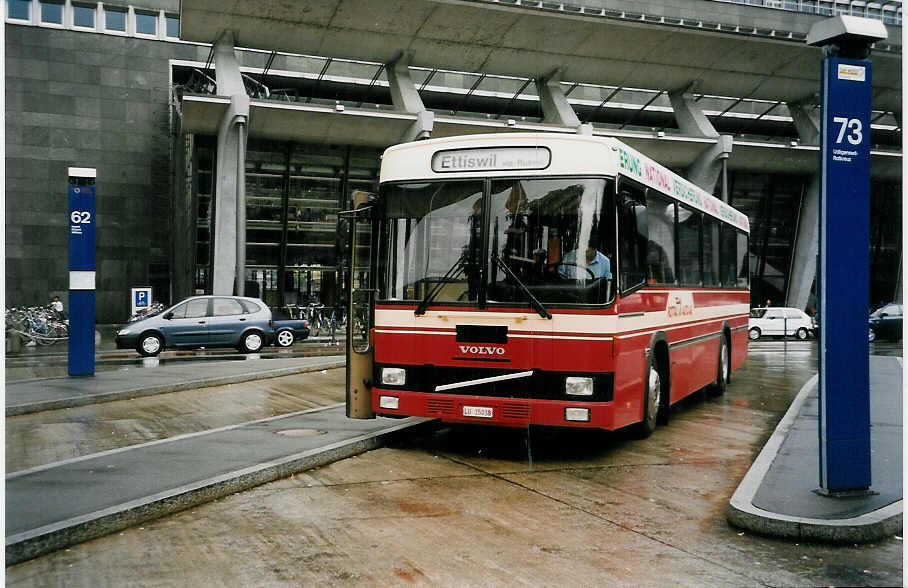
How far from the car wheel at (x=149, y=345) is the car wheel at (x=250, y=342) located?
2.28 metres

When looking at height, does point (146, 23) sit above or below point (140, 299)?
above

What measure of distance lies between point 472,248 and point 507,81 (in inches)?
1221

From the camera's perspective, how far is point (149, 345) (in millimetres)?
22797

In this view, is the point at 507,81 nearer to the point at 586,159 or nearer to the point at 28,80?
the point at 28,80

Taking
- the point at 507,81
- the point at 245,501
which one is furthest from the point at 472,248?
the point at 507,81

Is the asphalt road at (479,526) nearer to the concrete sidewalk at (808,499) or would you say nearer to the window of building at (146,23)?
the concrete sidewalk at (808,499)

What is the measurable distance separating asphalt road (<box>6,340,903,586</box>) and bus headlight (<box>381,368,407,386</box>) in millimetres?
769

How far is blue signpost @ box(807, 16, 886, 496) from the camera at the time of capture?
20.2ft

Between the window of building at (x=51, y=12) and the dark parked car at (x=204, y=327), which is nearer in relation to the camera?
the dark parked car at (x=204, y=327)

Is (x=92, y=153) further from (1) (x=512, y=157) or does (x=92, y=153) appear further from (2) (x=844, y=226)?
(2) (x=844, y=226)

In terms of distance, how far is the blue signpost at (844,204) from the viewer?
6.17 metres

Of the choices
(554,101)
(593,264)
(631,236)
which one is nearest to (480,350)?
(593,264)

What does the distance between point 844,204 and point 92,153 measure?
115ft

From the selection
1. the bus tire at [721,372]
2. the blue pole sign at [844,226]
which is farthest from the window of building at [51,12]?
the blue pole sign at [844,226]
